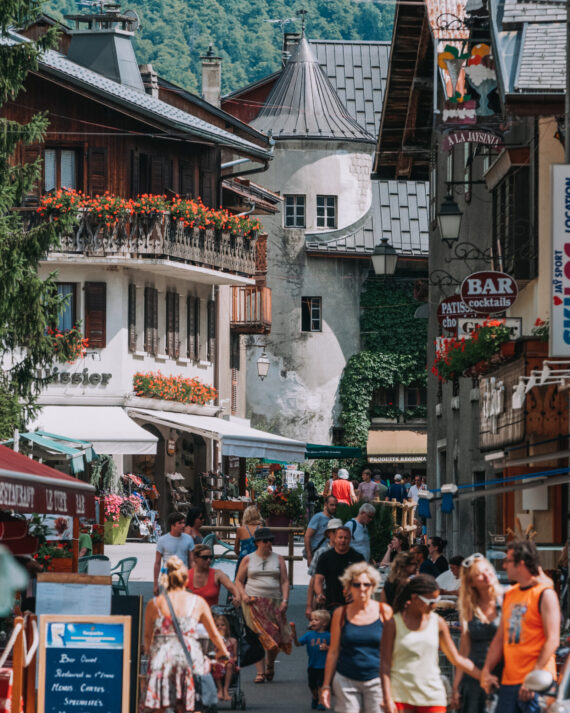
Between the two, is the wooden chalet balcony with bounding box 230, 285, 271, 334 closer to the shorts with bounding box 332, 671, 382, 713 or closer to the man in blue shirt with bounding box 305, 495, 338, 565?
the man in blue shirt with bounding box 305, 495, 338, 565

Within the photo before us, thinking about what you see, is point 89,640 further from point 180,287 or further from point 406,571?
point 180,287

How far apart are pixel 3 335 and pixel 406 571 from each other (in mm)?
18266

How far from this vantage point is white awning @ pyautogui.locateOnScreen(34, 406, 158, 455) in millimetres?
38375

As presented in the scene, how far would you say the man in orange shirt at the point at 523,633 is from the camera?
31.9 ft

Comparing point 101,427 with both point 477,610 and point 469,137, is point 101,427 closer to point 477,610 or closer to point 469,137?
point 469,137

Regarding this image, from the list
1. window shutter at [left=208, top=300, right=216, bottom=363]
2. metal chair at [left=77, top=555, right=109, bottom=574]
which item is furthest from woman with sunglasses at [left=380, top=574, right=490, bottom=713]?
window shutter at [left=208, top=300, right=216, bottom=363]

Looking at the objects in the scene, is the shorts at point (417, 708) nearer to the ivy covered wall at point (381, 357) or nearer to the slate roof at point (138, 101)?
the slate roof at point (138, 101)

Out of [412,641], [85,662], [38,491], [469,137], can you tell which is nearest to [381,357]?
[469,137]

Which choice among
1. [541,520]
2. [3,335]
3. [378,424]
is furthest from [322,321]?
[541,520]

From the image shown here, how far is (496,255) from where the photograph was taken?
2541cm

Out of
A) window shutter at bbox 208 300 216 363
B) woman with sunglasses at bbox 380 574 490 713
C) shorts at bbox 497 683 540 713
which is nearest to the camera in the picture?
shorts at bbox 497 683 540 713

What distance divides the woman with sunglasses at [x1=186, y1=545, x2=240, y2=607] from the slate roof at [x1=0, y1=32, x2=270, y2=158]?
92.8 feet

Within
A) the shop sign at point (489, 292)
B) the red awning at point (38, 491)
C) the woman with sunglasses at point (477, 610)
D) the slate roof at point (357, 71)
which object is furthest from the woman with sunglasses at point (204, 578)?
the slate roof at point (357, 71)

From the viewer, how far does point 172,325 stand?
4619 cm
